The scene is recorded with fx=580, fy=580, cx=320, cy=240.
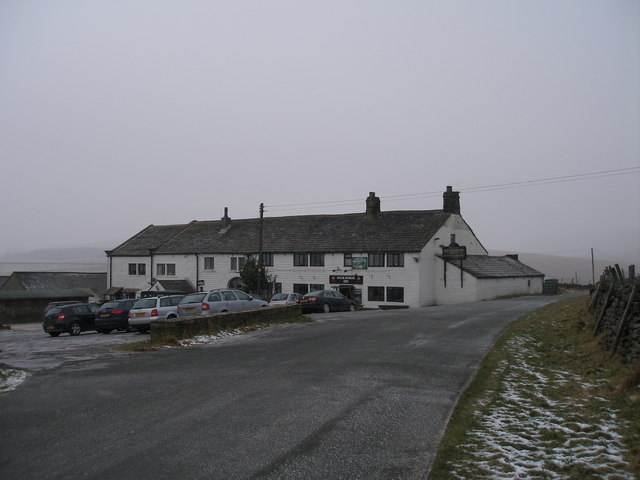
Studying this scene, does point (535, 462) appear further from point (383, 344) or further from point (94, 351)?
point (94, 351)

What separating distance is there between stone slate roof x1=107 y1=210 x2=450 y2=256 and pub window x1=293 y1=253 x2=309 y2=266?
628 millimetres

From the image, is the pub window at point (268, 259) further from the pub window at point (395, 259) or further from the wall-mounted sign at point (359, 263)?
the pub window at point (395, 259)

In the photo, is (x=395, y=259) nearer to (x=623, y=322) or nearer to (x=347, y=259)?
(x=347, y=259)

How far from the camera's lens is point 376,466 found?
6.89m

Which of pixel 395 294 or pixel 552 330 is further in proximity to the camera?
pixel 395 294

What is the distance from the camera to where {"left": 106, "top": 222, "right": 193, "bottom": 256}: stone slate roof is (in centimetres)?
6353

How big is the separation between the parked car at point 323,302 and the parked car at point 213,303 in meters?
7.16

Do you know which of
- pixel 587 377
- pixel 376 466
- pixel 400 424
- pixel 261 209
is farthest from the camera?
pixel 261 209

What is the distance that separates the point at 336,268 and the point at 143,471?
4492 cm

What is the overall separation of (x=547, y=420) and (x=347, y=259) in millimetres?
42149

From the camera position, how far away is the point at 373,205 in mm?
55469

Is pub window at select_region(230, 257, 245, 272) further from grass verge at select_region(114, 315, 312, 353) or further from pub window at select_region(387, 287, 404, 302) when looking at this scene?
grass verge at select_region(114, 315, 312, 353)

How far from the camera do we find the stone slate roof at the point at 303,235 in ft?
165

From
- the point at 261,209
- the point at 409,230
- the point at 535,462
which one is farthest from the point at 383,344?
the point at 409,230
